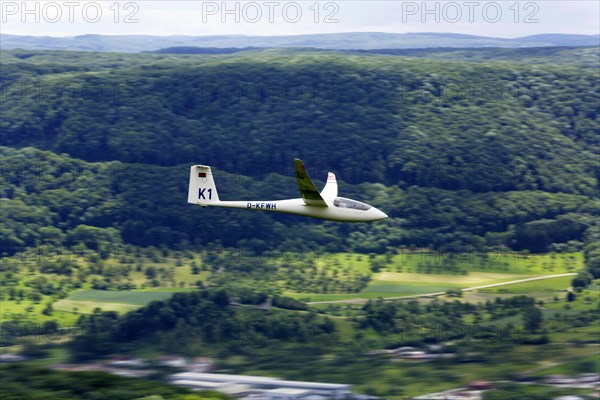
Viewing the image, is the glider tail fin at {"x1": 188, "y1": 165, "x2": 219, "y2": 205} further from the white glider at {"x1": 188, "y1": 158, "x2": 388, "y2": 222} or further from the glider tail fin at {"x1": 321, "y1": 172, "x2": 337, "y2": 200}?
the glider tail fin at {"x1": 321, "y1": 172, "x2": 337, "y2": 200}

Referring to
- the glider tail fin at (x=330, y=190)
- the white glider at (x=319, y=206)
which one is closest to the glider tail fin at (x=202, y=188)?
the white glider at (x=319, y=206)

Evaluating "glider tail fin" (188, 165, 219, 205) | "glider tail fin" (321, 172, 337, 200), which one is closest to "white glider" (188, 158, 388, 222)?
"glider tail fin" (321, 172, 337, 200)

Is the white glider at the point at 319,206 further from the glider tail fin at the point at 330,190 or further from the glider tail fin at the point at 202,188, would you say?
the glider tail fin at the point at 202,188

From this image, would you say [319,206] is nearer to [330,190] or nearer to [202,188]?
[330,190]

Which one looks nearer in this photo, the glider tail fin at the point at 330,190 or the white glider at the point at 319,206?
the white glider at the point at 319,206

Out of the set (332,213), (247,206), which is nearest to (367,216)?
(332,213)

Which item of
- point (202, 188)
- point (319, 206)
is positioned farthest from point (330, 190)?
point (202, 188)

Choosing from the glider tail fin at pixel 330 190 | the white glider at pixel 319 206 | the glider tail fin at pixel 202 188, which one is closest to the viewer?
the white glider at pixel 319 206

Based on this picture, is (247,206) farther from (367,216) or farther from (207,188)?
(367,216)
